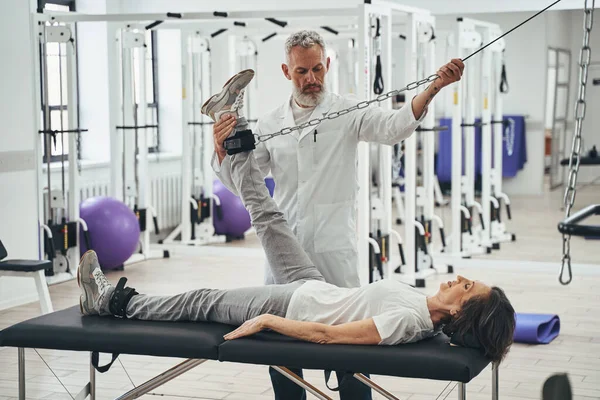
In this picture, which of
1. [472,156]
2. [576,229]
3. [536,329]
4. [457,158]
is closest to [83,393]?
[576,229]

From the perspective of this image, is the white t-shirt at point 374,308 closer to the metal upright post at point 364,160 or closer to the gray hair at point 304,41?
the gray hair at point 304,41

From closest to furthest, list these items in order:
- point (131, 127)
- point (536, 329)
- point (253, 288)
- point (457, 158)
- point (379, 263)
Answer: point (253, 288) < point (536, 329) < point (379, 263) < point (457, 158) < point (131, 127)

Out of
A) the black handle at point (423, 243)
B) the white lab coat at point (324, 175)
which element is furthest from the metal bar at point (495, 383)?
the black handle at point (423, 243)

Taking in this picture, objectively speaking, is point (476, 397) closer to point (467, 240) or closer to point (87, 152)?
point (467, 240)

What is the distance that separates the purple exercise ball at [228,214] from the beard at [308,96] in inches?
176

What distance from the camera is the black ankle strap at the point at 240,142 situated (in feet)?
8.64

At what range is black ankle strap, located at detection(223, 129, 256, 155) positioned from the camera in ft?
8.64

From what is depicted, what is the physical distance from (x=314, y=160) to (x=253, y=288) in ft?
1.46

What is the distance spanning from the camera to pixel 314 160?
2727mm

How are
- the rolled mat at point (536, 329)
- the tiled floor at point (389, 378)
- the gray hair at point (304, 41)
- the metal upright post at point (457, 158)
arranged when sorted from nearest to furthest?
the gray hair at point (304, 41)
the tiled floor at point (389, 378)
the rolled mat at point (536, 329)
the metal upright post at point (457, 158)

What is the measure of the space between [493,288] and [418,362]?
364mm

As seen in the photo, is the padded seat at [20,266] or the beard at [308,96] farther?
the padded seat at [20,266]

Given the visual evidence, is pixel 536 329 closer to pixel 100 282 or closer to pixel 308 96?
pixel 308 96

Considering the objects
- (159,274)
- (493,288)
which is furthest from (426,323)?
(159,274)
